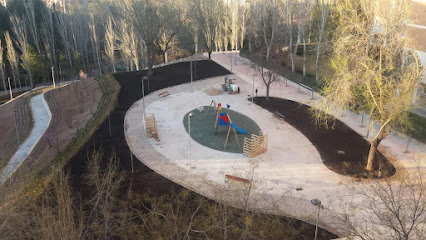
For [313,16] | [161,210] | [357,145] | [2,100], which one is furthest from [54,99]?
[313,16]

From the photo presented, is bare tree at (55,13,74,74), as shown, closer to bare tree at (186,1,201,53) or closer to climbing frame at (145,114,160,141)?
bare tree at (186,1,201,53)

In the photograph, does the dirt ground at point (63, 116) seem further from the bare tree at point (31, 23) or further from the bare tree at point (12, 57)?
the bare tree at point (31, 23)

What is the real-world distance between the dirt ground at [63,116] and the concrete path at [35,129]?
1.42 ft

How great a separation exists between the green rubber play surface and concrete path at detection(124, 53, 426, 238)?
1.91ft

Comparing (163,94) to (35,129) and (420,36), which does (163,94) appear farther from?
(420,36)

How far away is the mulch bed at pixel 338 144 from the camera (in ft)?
64.5

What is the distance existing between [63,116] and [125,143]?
13413 mm

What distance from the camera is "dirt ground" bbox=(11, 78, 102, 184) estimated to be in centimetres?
2331

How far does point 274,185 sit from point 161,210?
244 inches

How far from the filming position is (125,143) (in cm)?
2245

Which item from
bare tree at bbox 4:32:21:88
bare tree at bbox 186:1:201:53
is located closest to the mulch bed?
bare tree at bbox 186:1:201:53

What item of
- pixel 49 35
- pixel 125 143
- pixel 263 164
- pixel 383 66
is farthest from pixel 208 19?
pixel 383 66

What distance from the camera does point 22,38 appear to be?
50.8 meters

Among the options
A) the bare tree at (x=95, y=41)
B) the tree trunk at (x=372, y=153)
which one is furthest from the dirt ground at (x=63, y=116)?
the bare tree at (x=95, y=41)
